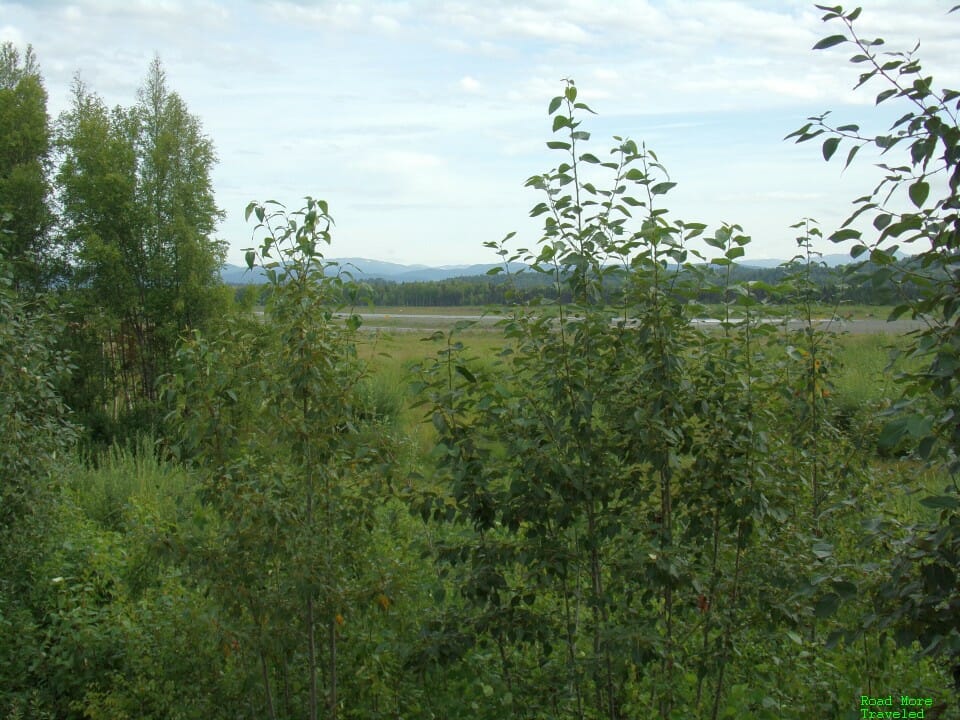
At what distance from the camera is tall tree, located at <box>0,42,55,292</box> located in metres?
13.7

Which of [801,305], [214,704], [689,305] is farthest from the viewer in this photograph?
[801,305]

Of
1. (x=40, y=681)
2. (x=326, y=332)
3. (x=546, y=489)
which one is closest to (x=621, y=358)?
(x=546, y=489)

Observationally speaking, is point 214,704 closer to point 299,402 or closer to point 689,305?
point 299,402

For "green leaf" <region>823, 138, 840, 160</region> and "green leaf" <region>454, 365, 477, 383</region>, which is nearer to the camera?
"green leaf" <region>823, 138, 840, 160</region>

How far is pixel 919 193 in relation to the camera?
2002 mm

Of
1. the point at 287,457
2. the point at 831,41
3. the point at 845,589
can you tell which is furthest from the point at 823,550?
the point at 287,457

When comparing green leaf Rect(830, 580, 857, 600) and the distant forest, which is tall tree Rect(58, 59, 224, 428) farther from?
green leaf Rect(830, 580, 857, 600)

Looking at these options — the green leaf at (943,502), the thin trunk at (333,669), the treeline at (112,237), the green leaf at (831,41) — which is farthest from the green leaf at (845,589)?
the treeline at (112,237)

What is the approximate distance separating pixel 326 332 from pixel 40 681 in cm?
333

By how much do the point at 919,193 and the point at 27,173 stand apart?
48.4 feet

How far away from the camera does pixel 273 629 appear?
12.8ft

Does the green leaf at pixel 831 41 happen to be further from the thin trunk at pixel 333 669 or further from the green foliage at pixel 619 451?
the thin trunk at pixel 333 669

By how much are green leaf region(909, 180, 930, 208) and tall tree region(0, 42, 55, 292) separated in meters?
14.1

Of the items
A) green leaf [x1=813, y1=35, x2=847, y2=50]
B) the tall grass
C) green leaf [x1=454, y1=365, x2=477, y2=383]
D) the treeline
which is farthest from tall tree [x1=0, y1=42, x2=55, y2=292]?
green leaf [x1=813, y1=35, x2=847, y2=50]
